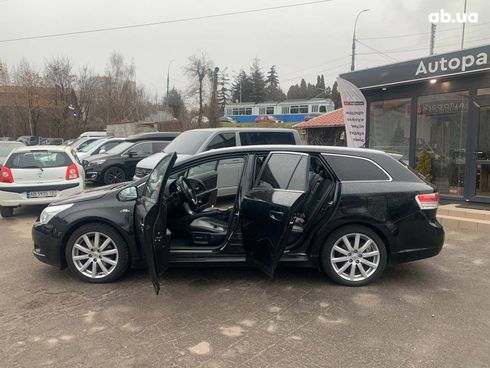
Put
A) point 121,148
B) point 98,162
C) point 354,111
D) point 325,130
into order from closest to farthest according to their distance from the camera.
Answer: point 354,111, point 98,162, point 121,148, point 325,130

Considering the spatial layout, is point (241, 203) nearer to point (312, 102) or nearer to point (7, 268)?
point (7, 268)

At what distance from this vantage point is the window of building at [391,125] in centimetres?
1042

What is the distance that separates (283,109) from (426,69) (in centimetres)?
5652

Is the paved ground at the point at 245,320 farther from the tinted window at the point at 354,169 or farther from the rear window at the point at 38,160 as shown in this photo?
the rear window at the point at 38,160

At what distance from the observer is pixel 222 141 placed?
30.5 feet

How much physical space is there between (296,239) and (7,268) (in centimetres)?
363

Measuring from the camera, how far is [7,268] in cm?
534

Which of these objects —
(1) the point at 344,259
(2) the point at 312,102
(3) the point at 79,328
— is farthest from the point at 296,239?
(2) the point at 312,102

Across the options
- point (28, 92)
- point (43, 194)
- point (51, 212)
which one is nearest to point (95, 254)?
point (51, 212)

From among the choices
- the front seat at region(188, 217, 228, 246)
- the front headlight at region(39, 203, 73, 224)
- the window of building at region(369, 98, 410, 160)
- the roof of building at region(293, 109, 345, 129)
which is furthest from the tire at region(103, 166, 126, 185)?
the roof of building at region(293, 109, 345, 129)

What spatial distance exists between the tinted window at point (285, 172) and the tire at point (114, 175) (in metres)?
9.02

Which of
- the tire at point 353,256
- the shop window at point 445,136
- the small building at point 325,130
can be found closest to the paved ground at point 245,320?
the tire at point 353,256

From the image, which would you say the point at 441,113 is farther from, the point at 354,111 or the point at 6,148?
the point at 6,148

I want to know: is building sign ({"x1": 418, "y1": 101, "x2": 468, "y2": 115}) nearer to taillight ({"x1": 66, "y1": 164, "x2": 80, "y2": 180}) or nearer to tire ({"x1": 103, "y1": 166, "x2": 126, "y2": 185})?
taillight ({"x1": 66, "y1": 164, "x2": 80, "y2": 180})
